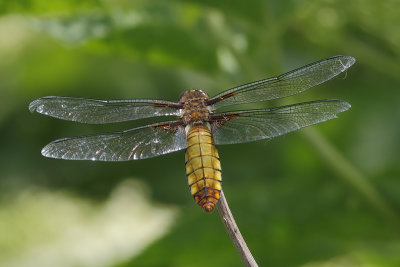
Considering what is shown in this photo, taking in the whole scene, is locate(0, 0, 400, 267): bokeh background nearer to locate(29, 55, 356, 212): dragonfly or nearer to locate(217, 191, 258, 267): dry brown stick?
locate(29, 55, 356, 212): dragonfly

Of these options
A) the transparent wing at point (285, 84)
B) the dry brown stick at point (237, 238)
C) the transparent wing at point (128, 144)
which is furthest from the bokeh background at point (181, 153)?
the dry brown stick at point (237, 238)

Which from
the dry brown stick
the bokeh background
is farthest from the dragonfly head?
the bokeh background

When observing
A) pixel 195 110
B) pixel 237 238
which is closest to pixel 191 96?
pixel 195 110

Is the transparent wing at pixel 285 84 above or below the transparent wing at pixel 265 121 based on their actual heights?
above

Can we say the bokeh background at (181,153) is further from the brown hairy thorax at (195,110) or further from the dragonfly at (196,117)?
the brown hairy thorax at (195,110)

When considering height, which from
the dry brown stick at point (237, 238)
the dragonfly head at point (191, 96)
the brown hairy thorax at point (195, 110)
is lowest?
the dry brown stick at point (237, 238)
